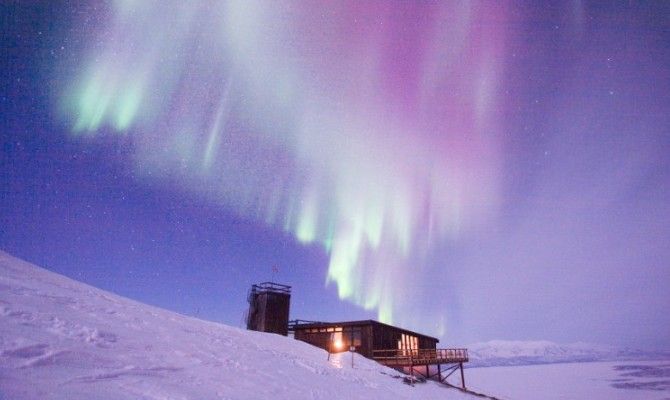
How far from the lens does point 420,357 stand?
29984 mm

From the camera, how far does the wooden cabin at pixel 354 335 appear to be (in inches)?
1332

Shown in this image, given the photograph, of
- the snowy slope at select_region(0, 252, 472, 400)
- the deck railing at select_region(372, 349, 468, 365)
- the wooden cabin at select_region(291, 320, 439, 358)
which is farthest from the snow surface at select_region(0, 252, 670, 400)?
the wooden cabin at select_region(291, 320, 439, 358)

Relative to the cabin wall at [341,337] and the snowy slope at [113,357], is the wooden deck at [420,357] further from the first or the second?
the snowy slope at [113,357]

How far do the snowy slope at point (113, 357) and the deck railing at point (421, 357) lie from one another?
16.3 m

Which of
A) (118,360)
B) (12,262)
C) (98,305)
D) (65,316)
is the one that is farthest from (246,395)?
(12,262)

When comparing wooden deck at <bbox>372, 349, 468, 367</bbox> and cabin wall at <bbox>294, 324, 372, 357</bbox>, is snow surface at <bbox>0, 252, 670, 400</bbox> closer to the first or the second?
wooden deck at <bbox>372, 349, 468, 367</bbox>

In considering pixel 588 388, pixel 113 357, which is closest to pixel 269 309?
pixel 113 357

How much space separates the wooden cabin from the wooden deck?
3.54 ft

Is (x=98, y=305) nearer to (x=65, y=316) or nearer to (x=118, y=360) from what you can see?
(x=65, y=316)

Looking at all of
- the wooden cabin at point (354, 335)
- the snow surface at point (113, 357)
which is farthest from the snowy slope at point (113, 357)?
the wooden cabin at point (354, 335)

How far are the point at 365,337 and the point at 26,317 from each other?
30.4 m

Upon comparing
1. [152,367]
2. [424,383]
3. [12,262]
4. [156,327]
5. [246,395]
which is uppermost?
[12,262]

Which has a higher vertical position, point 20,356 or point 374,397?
point 20,356

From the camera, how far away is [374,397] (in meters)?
13.3
